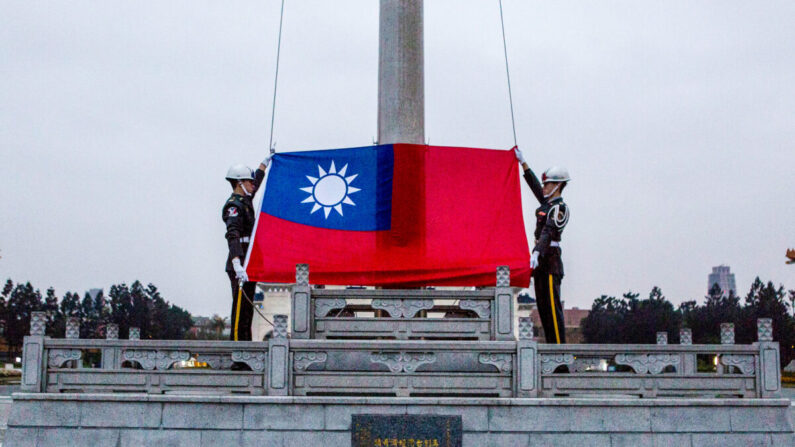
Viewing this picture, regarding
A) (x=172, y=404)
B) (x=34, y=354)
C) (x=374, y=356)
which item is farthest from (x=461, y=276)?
(x=34, y=354)

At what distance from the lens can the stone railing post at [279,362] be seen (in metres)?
9.54

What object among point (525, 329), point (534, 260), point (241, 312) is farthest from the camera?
point (241, 312)

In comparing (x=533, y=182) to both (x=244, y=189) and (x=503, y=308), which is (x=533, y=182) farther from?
(x=244, y=189)

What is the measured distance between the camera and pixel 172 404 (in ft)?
30.9

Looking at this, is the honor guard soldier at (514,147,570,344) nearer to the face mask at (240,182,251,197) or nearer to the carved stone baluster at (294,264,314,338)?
the carved stone baluster at (294,264,314,338)

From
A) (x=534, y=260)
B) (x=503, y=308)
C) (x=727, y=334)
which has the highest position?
(x=534, y=260)

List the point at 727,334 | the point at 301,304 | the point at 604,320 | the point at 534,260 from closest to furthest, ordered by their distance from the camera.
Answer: the point at 301,304 → the point at 727,334 → the point at 534,260 → the point at 604,320

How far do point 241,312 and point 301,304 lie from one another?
157 cm

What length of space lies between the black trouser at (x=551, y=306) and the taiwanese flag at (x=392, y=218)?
241mm

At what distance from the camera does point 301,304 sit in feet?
33.3

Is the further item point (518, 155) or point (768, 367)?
point (518, 155)

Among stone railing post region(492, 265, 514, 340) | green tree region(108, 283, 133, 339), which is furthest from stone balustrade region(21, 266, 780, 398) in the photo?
green tree region(108, 283, 133, 339)

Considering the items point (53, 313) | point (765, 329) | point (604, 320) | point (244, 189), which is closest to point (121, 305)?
point (53, 313)

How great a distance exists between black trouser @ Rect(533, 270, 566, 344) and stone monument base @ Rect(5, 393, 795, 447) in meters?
1.84
